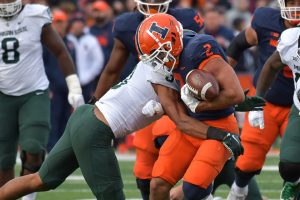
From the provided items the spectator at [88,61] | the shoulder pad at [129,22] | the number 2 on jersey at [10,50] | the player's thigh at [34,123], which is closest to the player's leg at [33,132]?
the player's thigh at [34,123]

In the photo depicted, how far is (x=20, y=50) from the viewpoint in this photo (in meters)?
7.23

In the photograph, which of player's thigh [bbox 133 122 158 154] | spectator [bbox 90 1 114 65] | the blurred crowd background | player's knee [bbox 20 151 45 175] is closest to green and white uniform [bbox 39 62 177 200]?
player's thigh [bbox 133 122 158 154]

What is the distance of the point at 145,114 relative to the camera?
5.83 m

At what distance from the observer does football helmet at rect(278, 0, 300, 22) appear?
6714 mm

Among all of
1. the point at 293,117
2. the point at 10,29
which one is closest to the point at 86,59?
the point at 10,29

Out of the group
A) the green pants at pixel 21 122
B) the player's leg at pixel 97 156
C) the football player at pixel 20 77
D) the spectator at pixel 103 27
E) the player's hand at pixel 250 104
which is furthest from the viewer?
the spectator at pixel 103 27

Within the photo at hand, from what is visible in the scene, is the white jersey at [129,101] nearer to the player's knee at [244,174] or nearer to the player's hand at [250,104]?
the player's hand at [250,104]

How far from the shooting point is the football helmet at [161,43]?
5738 millimetres

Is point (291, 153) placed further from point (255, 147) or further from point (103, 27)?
point (103, 27)

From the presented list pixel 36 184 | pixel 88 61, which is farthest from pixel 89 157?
pixel 88 61

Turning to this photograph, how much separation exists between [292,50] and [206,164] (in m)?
1.13

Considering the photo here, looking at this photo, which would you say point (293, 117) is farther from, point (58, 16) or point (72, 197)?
point (58, 16)

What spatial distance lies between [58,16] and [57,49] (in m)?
4.70

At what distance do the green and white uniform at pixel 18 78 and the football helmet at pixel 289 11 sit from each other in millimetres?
1840
